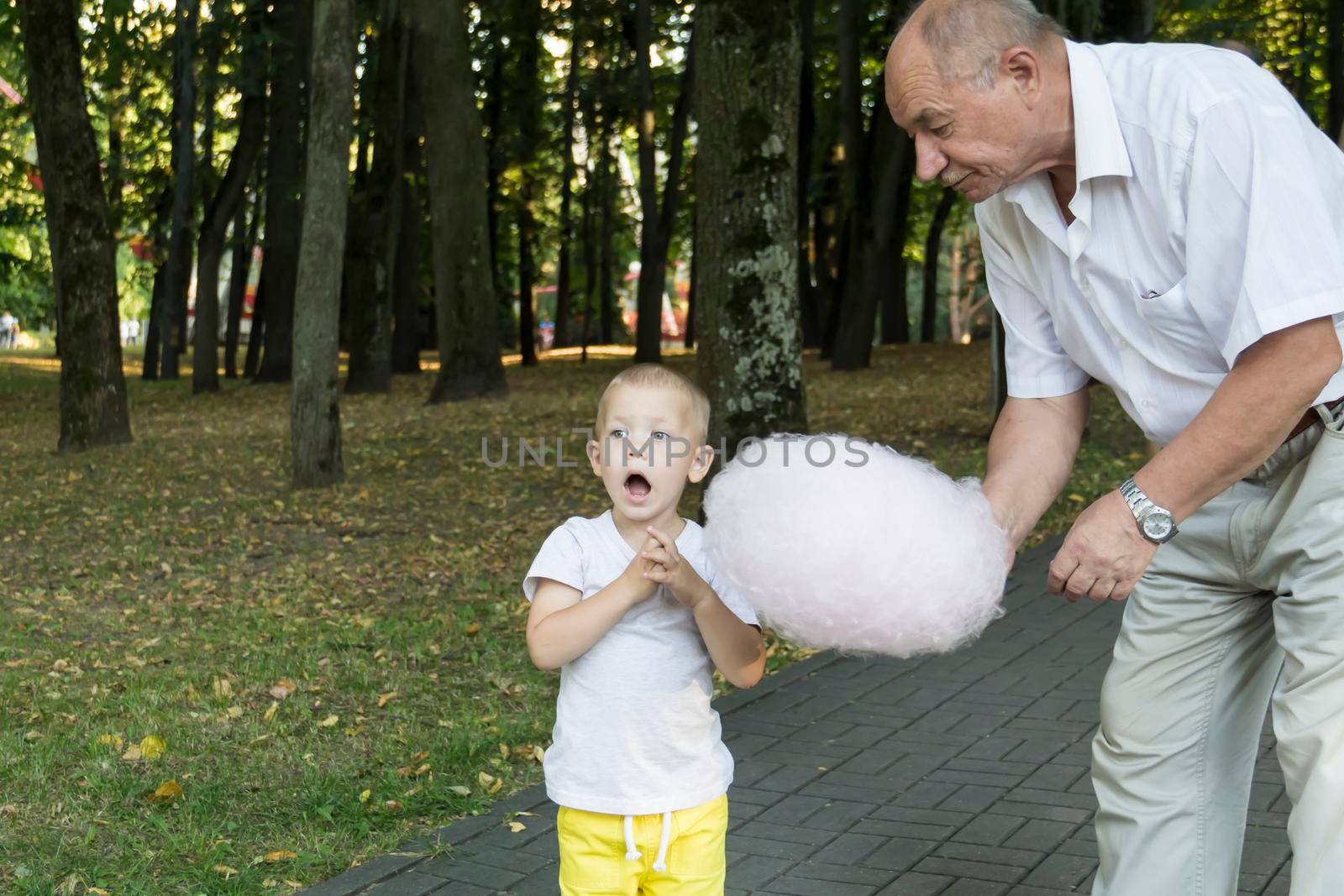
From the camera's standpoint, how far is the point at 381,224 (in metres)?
22.6

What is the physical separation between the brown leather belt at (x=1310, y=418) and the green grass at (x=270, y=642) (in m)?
3.05

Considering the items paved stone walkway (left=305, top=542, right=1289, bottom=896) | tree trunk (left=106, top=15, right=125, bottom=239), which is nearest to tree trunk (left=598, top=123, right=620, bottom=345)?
tree trunk (left=106, top=15, right=125, bottom=239)

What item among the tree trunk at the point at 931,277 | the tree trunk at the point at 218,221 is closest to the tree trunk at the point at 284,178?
the tree trunk at the point at 218,221

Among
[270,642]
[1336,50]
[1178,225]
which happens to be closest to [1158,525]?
[1178,225]

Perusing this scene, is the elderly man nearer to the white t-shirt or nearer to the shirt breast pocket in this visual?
the shirt breast pocket

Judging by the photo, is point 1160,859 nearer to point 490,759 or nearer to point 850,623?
point 850,623

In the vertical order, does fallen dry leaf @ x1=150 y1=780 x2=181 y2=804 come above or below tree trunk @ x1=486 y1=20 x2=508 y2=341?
below

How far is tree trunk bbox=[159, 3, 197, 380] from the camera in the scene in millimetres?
23797

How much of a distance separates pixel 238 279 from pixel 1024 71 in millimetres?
33409

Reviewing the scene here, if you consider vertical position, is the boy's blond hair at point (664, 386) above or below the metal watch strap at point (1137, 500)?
above

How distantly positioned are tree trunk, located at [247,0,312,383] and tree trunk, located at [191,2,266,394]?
334mm

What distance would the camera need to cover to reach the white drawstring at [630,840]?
123 inches

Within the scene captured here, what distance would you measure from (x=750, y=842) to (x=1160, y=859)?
6.21ft

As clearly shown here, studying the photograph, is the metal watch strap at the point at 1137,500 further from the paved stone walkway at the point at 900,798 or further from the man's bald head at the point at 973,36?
the paved stone walkway at the point at 900,798
